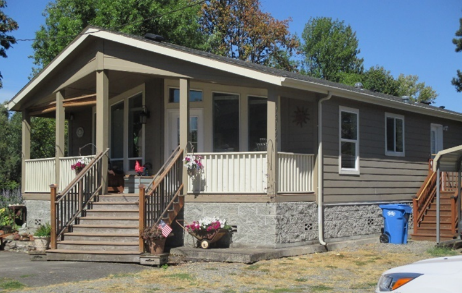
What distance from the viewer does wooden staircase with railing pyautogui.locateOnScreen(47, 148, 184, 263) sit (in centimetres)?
1265

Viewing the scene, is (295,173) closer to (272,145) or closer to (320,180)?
(320,180)

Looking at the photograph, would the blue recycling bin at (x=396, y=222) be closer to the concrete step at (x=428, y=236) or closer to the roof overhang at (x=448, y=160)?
the concrete step at (x=428, y=236)

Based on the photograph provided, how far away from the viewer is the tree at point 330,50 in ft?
167

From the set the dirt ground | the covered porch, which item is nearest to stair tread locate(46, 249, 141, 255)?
the dirt ground

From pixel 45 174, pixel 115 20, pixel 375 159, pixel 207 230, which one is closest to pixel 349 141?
pixel 375 159

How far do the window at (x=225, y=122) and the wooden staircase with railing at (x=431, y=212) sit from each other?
18.2 ft

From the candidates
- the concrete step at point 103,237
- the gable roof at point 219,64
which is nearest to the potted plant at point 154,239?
the concrete step at point 103,237

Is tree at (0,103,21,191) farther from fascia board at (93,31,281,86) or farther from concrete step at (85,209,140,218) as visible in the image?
fascia board at (93,31,281,86)

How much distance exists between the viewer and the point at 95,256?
1254 cm

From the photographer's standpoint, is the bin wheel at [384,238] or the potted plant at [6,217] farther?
the potted plant at [6,217]

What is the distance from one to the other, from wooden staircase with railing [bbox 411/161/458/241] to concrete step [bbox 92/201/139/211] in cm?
785

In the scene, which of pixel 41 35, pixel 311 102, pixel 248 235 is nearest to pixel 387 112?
pixel 311 102

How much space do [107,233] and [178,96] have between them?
4.50m

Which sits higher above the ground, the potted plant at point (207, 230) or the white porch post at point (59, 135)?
the white porch post at point (59, 135)
